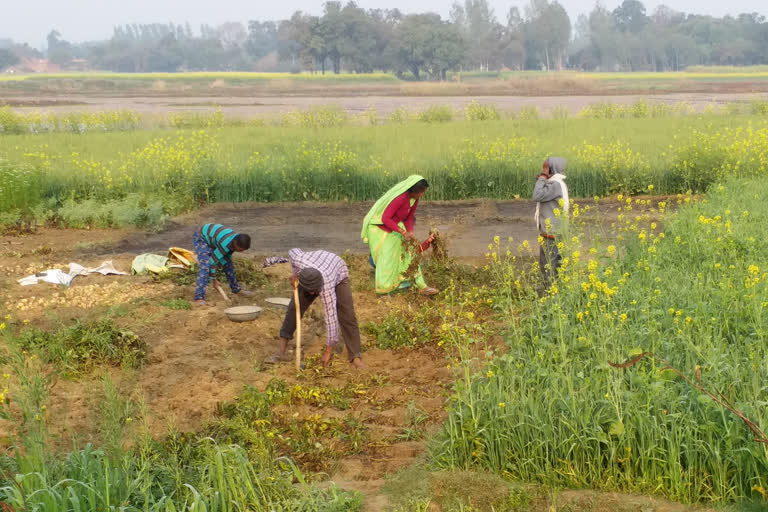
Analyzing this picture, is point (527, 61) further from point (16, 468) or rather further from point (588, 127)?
point (16, 468)

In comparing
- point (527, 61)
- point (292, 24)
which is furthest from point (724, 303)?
point (527, 61)

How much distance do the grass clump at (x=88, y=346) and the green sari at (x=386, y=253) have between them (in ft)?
8.91

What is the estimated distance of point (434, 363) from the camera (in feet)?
24.3

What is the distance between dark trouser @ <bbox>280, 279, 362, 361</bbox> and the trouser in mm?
1677

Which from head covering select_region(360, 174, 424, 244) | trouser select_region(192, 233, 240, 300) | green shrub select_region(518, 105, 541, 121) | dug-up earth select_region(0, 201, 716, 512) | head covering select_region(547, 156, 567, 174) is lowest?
dug-up earth select_region(0, 201, 716, 512)

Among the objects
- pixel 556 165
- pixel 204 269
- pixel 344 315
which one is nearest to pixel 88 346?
pixel 204 269

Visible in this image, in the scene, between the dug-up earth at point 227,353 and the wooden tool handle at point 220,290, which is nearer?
the dug-up earth at point 227,353

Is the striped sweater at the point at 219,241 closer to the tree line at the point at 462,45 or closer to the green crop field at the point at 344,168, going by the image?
the green crop field at the point at 344,168

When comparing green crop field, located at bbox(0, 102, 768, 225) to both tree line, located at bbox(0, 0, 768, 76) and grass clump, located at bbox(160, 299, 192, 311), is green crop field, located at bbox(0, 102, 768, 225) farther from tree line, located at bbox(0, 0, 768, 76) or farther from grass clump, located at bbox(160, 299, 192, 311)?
tree line, located at bbox(0, 0, 768, 76)

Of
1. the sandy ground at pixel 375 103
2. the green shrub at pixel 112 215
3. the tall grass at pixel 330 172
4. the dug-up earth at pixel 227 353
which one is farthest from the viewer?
the sandy ground at pixel 375 103

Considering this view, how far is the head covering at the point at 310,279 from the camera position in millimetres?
6801

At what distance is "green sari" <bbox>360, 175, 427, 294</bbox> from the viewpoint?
898 cm

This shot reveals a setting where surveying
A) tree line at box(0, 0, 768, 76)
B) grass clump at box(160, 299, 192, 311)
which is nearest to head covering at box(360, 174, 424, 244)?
grass clump at box(160, 299, 192, 311)

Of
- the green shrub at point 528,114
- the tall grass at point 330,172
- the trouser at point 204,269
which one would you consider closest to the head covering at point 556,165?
the trouser at point 204,269
